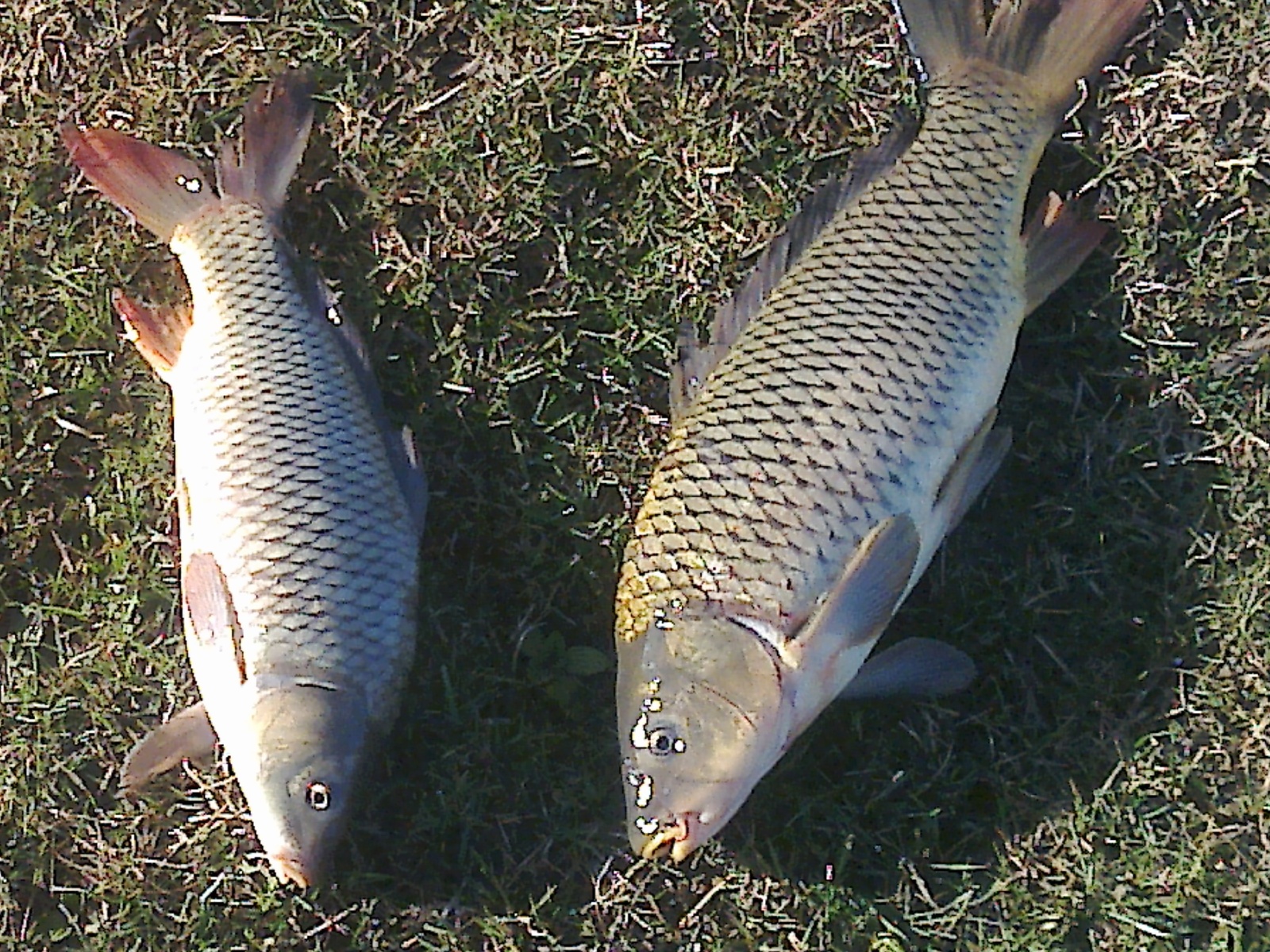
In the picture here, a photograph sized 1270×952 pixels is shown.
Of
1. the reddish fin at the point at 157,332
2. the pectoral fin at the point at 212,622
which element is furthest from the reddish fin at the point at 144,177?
the pectoral fin at the point at 212,622

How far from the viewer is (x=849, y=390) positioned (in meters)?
1.98

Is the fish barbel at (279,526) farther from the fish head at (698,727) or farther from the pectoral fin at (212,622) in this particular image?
the fish head at (698,727)

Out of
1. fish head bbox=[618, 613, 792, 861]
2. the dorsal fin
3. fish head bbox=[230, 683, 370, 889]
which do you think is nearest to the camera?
fish head bbox=[618, 613, 792, 861]

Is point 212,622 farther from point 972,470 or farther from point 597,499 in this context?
point 972,470

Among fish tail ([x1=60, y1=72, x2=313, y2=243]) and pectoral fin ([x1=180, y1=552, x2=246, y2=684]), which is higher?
fish tail ([x1=60, y1=72, x2=313, y2=243])

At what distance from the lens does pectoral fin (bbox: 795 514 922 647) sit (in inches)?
75.6

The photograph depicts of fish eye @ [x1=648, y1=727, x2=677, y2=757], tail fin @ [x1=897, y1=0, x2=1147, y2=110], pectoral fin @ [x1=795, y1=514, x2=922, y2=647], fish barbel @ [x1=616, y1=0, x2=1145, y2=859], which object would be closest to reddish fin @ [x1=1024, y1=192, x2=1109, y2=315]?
fish barbel @ [x1=616, y1=0, x2=1145, y2=859]

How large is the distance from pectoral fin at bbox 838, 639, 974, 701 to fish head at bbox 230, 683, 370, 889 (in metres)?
0.78

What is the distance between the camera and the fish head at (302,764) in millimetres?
2035

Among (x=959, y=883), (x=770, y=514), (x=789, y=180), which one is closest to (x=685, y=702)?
(x=770, y=514)

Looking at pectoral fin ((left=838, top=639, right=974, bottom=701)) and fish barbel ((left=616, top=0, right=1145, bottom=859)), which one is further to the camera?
pectoral fin ((left=838, top=639, right=974, bottom=701))

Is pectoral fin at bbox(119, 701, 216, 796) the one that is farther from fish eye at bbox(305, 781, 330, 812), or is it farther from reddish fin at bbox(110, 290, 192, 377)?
reddish fin at bbox(110, 290, 192, 377)

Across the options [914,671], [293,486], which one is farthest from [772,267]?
[293,486]

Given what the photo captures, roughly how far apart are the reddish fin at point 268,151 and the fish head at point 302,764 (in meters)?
0.85
